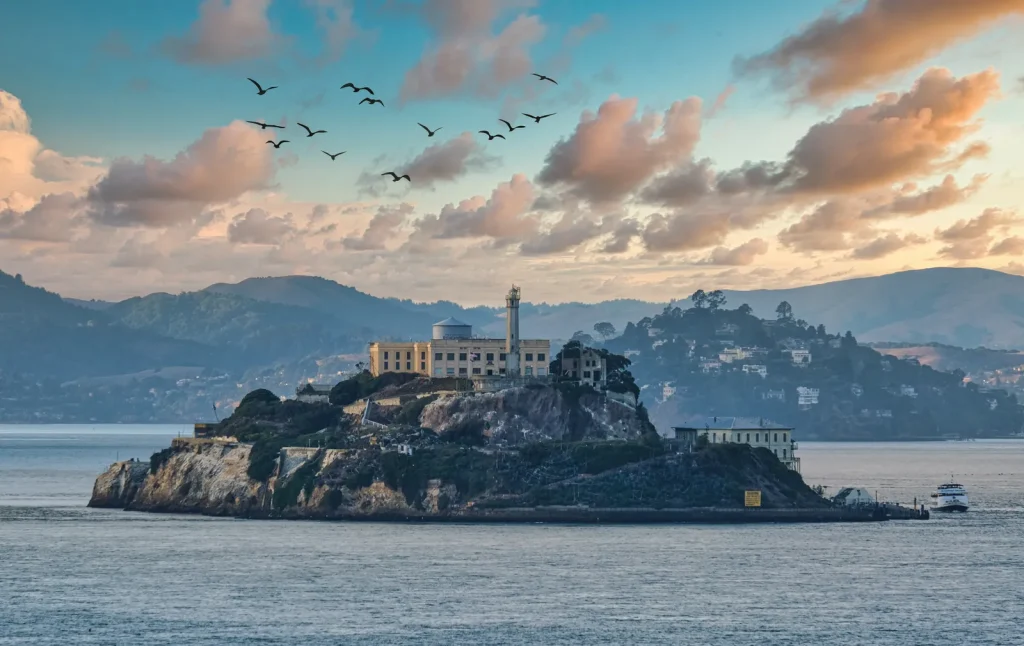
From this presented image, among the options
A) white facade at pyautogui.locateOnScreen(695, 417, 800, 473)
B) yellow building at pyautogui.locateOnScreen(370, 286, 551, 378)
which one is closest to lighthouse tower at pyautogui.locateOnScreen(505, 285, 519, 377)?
yellow building at pyautogui.locateOnScreen(370, 286, 551, 378)

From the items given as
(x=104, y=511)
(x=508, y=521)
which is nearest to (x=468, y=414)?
(x=508, y=521)

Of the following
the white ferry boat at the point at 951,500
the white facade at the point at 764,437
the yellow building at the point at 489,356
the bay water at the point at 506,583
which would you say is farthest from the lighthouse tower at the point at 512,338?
the white ferry boat at the point at 951,500

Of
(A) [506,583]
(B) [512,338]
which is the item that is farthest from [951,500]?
(A) [506,583]

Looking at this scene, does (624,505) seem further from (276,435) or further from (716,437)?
(276,435)

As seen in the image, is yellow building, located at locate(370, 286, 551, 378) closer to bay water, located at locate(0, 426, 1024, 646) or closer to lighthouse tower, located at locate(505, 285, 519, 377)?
lighthouse tower, located at locate(505, 285, 519, 377)

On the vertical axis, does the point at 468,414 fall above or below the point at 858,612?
above

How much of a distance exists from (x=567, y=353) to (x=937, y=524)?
4788 cm

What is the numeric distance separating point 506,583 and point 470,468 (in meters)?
47.2

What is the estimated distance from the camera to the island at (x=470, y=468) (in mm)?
145000

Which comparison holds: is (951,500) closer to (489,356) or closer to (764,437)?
(764,437)

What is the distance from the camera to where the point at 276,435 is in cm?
16188

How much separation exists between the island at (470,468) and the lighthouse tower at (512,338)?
759 cm

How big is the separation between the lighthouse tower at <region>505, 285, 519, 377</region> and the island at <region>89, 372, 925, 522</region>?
7.59 meters

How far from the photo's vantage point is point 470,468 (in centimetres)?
14725
